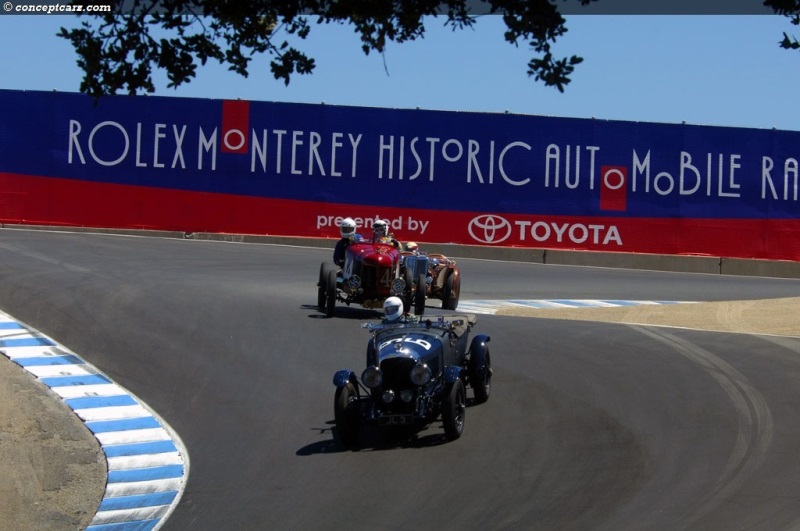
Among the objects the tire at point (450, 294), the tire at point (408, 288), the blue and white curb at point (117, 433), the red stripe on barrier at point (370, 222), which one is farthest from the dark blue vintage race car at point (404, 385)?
the red stripe on barrier at point (370, 222)

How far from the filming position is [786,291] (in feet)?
80.0

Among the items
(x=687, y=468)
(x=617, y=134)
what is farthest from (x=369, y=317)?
(x=617, y=134)

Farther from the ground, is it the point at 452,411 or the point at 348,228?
the point at 348,228

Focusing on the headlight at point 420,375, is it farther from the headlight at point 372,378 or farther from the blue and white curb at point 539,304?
the blue and white curb at point 539,304

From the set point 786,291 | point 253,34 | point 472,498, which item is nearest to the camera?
point 253,34

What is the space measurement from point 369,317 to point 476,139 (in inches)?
465

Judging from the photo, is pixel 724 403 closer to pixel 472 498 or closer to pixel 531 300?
pixel 472 498

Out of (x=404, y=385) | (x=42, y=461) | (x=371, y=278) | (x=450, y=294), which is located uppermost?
(x=371, y=278)

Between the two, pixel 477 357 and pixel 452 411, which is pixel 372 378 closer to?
pixel 452 411

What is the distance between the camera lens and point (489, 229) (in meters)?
28.0

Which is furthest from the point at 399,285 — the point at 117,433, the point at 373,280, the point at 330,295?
the point at 117,433

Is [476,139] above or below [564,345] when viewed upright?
above

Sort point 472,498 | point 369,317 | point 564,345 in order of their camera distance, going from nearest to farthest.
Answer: point 472,498
point 564,345
point 369,317

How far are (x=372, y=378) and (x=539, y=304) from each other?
9594mm
